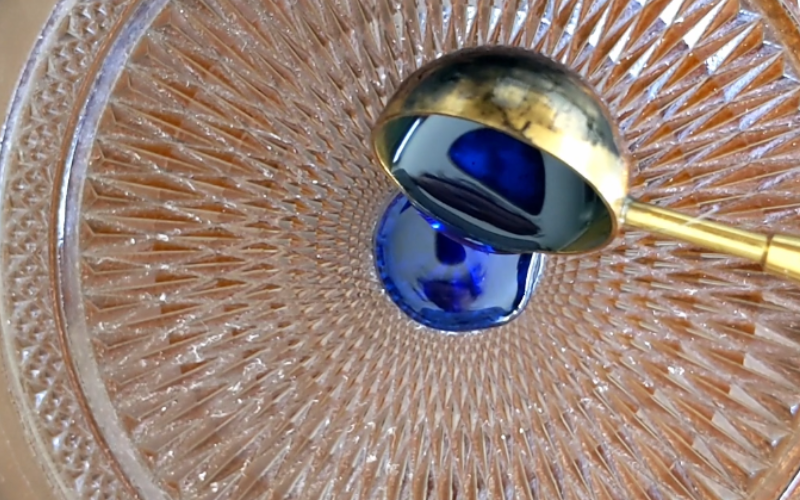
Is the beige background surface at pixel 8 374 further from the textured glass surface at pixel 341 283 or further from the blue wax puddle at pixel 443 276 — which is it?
the blue wax puddle at pixel 443 276

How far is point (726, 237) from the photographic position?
27cm

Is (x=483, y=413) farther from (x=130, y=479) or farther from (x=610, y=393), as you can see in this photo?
(x=130, y=479)

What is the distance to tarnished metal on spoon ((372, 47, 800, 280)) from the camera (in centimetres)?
28

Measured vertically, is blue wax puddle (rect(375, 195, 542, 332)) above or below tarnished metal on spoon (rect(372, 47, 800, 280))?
below

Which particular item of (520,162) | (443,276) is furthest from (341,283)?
(520,162)

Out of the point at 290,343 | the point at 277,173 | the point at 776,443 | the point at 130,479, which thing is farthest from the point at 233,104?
the point at 776,443

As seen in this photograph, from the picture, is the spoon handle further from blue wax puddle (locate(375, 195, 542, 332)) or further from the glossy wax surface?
blue wax puddle (locate(375, 195, 542, 332))

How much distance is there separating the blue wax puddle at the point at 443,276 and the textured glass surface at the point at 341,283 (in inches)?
0.4

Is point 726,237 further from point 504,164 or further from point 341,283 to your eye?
point 341,283

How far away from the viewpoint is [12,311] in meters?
0.46

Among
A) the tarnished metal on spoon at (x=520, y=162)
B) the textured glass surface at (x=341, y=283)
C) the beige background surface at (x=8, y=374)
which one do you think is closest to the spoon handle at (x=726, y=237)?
the tarnished metal on spoon at (x=520, y=162)

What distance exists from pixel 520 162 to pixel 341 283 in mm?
169

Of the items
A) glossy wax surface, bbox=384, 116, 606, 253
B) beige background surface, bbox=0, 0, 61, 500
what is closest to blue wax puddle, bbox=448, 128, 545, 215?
glossy wax surface, bbox=384, 116, 606, 253

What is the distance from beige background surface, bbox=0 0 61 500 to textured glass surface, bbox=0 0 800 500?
1 cm
